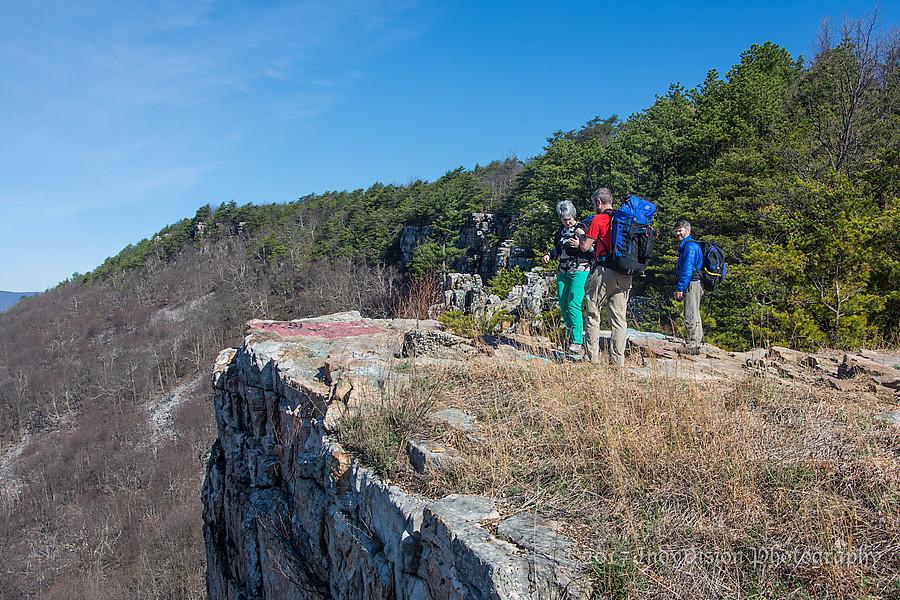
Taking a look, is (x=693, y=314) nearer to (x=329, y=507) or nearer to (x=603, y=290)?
(x=603, y=290)

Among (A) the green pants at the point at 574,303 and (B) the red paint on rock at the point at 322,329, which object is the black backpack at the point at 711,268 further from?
(B) the red paint on rock at the point at 322,329

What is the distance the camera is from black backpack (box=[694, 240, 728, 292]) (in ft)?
19.5

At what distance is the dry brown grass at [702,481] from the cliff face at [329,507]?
0.85 ft

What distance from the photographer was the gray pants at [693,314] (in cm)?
606

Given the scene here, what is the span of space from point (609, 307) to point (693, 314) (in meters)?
1.59

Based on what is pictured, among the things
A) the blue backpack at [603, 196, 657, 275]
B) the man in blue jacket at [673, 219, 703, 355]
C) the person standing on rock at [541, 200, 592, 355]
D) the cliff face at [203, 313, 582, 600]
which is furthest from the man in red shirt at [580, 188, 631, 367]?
the cliff face at [203, 313, 582, 600]

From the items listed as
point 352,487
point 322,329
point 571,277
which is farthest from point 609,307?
point 322,329

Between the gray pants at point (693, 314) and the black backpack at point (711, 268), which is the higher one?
the black backpack at point (711, 268)

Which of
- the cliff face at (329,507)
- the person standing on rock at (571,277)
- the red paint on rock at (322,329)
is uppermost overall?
the person standing on rock at (571,277)

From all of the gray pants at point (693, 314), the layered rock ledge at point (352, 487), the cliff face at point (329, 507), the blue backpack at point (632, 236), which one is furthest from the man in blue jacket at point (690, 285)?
the cliff face at point (329, 507)

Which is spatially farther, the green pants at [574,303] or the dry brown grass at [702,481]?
the green pants at [574,303]

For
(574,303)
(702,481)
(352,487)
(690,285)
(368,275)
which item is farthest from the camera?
(368,275)

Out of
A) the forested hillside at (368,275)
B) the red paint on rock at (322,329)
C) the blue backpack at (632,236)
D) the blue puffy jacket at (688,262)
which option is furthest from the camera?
the forested hillside at (368,275)

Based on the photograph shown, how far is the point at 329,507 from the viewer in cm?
411
